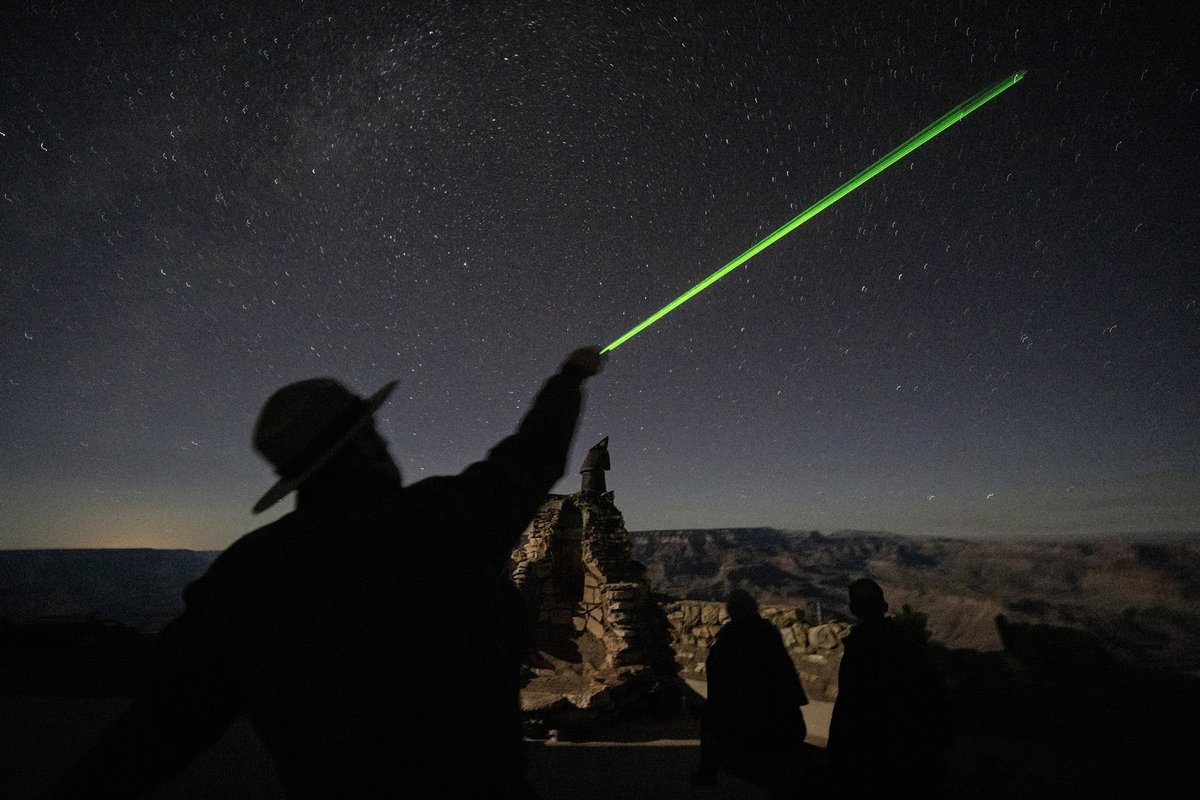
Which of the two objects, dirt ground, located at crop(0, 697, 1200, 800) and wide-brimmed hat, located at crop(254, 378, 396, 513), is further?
dirt ground, located at crop(0, 697, 1200, 800)

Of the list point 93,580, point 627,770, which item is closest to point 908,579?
point 627,770

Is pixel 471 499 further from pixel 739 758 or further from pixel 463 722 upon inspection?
pixel 739 758

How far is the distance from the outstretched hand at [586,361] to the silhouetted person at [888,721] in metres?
3.05

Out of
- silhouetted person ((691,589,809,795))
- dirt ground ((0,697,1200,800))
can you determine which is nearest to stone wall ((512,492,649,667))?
dirt ground ((0,697,1200,800))

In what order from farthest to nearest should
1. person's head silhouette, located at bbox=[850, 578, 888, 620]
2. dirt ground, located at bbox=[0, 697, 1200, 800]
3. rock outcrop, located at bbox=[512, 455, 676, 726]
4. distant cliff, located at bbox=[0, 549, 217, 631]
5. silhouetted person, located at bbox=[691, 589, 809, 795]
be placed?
distant cliff, located at bbox=[0, 549, 217, 631]
rock outcrop, located at bbox=[512, 455, 676, 726]
dirt ground, located at bbox=[0, 697, 1200, 800]
silhouetted person, located at bbox=[691, 589, 809, 795]
person's head silhouette, located at bbox=[850, 578, 888, 620]

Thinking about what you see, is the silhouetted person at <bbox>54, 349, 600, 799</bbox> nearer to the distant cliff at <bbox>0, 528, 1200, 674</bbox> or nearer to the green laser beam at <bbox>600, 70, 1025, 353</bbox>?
the green laser beam at <bbox>600, 70, 1025, 353</bbox>

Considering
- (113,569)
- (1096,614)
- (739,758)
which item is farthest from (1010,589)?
(113,569)

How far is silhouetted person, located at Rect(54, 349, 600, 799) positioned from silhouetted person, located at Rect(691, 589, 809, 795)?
3663 millimetres

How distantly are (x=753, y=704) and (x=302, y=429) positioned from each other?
13.8ft

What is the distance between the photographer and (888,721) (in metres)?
3.56

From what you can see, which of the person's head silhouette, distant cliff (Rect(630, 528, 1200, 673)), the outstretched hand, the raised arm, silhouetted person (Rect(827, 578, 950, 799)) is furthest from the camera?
distant cliff (Rect(630, 528, 1200, 673))

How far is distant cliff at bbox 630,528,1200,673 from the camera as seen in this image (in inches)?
2064

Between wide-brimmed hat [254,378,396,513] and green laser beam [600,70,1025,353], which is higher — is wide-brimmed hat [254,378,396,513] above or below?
below

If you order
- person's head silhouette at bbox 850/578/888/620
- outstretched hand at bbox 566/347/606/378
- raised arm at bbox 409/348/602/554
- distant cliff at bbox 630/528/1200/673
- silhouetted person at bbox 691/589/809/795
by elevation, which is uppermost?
outstretched hand at bbox 566/347/606/378
